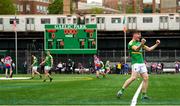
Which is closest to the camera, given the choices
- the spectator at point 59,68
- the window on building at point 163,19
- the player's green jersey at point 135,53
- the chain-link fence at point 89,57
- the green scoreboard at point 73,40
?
the player's green jersey at point 135,53

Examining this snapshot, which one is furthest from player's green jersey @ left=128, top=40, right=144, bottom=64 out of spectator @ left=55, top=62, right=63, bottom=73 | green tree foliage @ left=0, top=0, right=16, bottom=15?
green tree foliage @ left=0, top=0, right=16, bottom=15

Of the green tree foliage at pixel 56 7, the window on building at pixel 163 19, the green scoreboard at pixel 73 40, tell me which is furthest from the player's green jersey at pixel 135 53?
the green tree foliage at pixel 56 7

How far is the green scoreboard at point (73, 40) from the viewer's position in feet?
215

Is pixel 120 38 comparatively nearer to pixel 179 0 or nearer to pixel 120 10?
pixel 179 0

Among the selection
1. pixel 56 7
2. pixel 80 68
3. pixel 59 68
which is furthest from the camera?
pixel 56 7

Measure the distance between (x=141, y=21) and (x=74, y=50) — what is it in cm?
1666

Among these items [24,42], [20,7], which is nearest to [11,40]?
[24,42]

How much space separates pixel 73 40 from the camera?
65812mm

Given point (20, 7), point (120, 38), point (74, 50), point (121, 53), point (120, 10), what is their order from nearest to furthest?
point (74, 50), point (121, 53), point (120, 38), point (20, 7), point (120, 10)

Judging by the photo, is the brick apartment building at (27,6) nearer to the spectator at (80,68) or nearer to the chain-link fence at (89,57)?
the chain-link fence at (89,57)

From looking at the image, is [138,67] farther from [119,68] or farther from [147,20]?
[147,20]

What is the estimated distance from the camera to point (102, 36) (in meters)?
84.6

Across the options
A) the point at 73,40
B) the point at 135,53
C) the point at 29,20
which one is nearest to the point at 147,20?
the point at 73,40

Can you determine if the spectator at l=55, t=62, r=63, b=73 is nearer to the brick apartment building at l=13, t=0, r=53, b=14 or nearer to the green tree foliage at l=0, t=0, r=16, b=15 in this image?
the green tree foliage at l=0, t=0, r=16, b=15
